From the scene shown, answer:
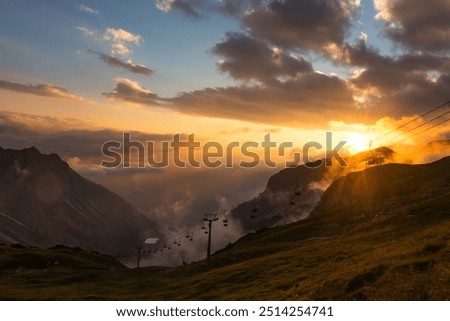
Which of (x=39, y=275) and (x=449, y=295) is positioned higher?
(x=449, y=295)

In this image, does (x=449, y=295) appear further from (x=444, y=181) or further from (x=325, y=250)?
(x=444, y=181)

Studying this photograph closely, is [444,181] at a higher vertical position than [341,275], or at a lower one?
higher

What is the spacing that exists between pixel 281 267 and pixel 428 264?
85.3 feet

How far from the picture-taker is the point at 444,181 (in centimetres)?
17975

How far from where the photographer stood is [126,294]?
2837 inches

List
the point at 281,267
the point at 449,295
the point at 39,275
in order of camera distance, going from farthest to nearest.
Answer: the point at 39,275 < the point at 281,267 < the point at 449,295

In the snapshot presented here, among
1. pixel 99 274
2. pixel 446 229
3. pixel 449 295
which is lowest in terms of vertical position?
pixel 99 274

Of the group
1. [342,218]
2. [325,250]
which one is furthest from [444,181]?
[325,250]
